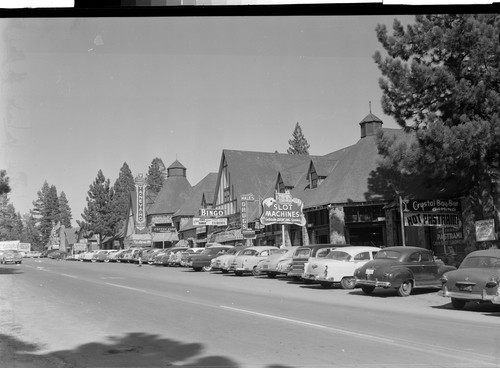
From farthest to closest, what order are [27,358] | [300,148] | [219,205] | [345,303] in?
1. [219,205]
2. [300,148]
3. [345,303]
4. [27,358]

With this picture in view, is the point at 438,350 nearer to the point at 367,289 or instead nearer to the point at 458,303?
the point at 458,303

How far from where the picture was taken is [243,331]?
9.22 metres

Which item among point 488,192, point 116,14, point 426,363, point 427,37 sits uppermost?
point 427,37

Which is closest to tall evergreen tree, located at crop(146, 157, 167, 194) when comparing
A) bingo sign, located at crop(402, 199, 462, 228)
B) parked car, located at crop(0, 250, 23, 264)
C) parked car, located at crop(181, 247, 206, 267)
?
parked car, located at crop(181, 247, 206, 267)

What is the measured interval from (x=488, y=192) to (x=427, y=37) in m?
7.19

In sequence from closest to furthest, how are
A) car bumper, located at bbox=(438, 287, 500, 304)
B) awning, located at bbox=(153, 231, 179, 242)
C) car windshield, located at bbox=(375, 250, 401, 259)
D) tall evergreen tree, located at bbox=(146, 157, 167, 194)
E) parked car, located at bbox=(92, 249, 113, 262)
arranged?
car bumper, located at bbox=(438, 287, 500, 304) < tall evergreen tree, located at bbox=(146, 157, 167, 194) < car windshield, located at bbox=(375, 250, 401, 259) < parked car, located at bbox=(92, 249, 113, 262) < awning, located at bbox=(153, 231, 179, 242)

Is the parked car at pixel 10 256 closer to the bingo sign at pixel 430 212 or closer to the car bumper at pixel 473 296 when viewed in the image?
the bingo sign at pixel 430 212

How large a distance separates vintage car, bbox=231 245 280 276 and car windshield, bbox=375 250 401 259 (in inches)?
348

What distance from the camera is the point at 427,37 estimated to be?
16.3 meters

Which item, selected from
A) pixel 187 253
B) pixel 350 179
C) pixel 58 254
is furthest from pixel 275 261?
pixel 58 254

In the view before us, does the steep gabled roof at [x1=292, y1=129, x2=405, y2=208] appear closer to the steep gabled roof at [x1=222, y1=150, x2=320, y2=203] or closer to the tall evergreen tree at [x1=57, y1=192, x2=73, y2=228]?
the steep gabled roof at [x1=222, y1=150, x2=320, y2=203]

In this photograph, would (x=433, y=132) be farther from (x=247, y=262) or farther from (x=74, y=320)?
(x=74, y=320)

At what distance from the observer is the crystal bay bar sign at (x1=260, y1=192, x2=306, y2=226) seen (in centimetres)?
3086

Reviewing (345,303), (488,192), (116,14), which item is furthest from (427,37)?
(116,14)
